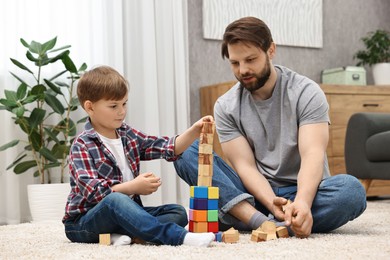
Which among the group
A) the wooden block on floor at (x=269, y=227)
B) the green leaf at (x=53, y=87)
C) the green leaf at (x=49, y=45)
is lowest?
the wooden block on floor at (x=269, y=227)

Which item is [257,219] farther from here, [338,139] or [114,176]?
[338,139]

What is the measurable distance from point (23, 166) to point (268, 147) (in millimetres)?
1418

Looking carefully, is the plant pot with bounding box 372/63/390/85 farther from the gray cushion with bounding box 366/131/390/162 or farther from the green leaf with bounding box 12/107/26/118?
the green leaf with bounding box 12/107/26/118

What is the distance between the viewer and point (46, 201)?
9.19 ft

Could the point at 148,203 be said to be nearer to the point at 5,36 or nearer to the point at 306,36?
the point at 5,36

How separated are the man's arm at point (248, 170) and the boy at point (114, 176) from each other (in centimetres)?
24

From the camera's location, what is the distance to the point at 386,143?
312cm

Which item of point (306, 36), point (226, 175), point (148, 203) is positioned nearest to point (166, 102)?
point (148, 203)

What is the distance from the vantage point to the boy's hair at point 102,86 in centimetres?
168

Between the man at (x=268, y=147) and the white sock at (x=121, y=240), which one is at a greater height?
the man at (x=268, y=147)

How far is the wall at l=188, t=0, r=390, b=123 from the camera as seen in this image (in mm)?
3719

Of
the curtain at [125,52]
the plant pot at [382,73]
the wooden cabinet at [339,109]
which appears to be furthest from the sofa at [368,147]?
the curtain at [125,52]

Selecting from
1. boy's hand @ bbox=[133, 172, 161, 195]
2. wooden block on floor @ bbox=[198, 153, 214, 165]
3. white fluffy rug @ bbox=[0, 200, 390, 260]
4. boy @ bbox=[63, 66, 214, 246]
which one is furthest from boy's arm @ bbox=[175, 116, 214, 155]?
white fluffy rug @ bbox=[0, 200, 390, 260]

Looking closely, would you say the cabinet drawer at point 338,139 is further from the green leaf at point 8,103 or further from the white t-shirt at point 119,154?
the white t-shirt at point 119,154
